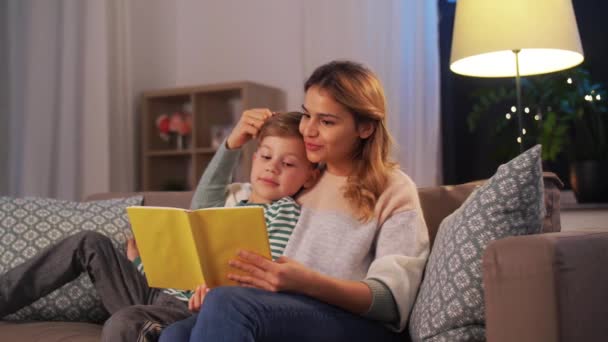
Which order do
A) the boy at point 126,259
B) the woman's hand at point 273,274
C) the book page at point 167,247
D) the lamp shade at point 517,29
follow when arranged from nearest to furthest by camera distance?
1. the woman's hand at point 273,274
2. the book page at point 167,247
3. the boy at point 126,259
4. the lamp shade at point 517,29

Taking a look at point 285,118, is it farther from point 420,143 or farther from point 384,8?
point 384,8

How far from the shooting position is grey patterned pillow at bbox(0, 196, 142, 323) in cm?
206

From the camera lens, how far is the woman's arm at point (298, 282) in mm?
1377

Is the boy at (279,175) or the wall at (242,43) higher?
the wall at (242,43)

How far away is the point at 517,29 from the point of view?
238 cm

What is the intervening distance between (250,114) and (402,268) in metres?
0.66

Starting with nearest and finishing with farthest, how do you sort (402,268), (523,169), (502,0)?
1. (523,169)
2. (402,268)
3. (502,0)

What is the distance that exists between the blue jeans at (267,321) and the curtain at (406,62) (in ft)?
6.59

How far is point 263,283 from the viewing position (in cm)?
139

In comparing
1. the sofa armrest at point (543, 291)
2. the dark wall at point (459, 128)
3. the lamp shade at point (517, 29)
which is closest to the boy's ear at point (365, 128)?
the sofa armrest at point (543, 291)

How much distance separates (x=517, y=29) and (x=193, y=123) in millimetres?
2119

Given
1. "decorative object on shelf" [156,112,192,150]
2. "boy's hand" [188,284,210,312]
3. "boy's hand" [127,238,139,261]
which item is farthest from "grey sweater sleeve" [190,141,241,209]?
"decorative object on shelf" [156,112,192,150]

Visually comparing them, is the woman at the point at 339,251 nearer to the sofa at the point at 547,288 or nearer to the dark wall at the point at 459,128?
the sofa at the point at 547,288

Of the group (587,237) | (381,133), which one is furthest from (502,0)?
(587,237)
